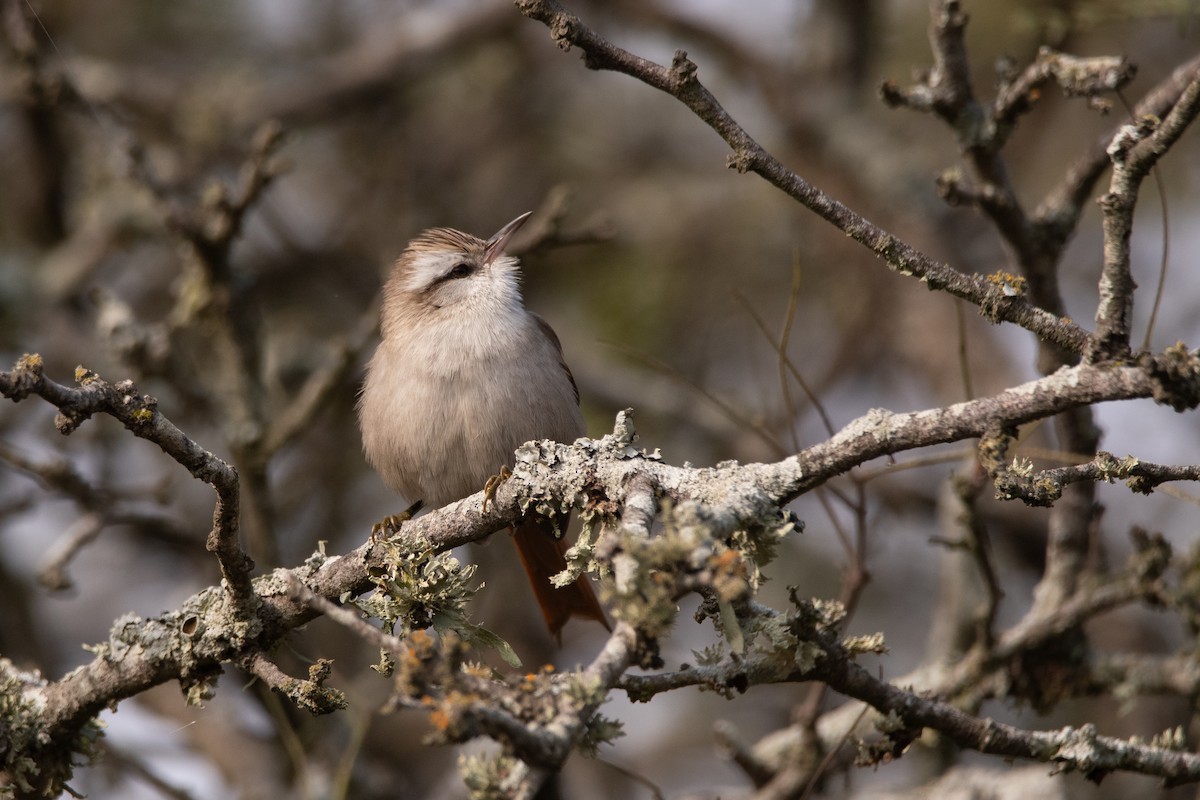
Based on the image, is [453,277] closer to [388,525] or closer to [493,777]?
[388,525]

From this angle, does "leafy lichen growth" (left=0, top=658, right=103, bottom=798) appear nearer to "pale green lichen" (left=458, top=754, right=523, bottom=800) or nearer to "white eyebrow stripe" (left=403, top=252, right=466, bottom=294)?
"pale green lichen" (left=458, top=754, right=523, bottom=800)

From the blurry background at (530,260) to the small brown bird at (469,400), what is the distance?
746 millimetres

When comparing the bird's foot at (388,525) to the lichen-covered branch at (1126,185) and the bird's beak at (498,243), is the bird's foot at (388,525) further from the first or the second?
the lichen-covered branch at (1126,185)

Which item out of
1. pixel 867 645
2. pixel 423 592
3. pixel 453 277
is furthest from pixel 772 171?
pixel 453 277

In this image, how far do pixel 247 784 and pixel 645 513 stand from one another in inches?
143

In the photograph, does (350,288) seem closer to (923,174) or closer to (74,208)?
(74,208)

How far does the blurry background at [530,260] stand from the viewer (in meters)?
6.40

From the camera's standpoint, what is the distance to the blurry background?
6402 mm

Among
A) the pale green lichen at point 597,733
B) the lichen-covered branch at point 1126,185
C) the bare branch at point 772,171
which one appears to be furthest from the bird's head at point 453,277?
the lichen-covered branch at point 1126,185

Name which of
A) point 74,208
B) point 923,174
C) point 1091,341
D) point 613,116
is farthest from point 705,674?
point 613,116

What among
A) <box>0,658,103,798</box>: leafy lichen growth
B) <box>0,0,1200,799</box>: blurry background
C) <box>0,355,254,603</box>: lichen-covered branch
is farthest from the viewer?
<box>0,0,1200,799</box>: blurry background

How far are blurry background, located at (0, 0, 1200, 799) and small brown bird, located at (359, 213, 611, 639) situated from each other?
0.75m

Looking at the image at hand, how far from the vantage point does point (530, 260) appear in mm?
5871

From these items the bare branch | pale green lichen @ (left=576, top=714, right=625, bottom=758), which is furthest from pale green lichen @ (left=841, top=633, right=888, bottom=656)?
the bare branch
